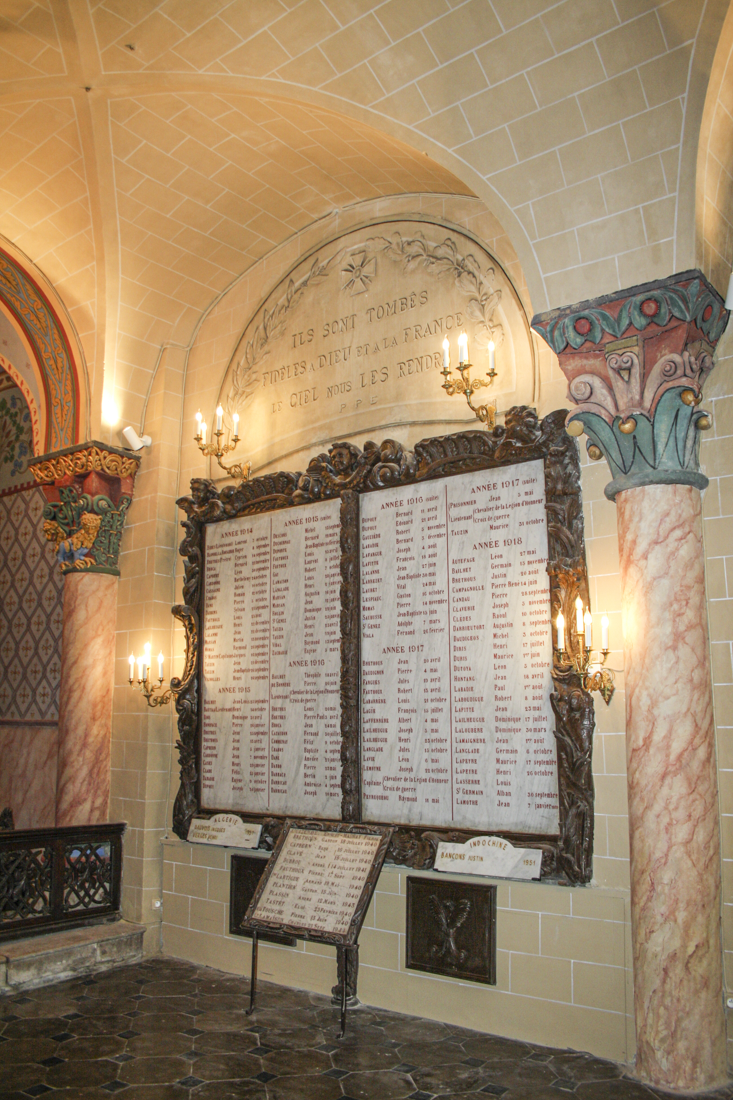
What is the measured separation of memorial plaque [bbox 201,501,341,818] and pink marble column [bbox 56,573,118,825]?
811 mm

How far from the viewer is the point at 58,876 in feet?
16.8

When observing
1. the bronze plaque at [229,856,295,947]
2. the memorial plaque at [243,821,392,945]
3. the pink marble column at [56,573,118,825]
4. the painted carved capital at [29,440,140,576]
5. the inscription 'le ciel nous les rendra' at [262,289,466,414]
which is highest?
the inscription 'le ciel nous les rendra' at [262,289,466,414]

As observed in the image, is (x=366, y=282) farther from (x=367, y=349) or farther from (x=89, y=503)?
(x=89, y=503)

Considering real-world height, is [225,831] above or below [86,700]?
below

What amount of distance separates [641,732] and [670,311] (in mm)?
1753

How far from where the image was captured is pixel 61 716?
19.2 feet

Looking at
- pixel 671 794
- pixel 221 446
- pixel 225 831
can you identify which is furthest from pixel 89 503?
pixel 671 794

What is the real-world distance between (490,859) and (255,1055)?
1337mm

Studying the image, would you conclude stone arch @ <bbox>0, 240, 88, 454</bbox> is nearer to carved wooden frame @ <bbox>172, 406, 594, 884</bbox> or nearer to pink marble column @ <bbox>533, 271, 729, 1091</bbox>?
carved wooden frame @ <bbox>172, 406, 594, 884</bbox>

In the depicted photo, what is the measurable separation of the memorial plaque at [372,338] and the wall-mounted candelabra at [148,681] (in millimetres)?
1438

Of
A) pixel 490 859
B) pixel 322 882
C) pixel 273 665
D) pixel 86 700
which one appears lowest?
pixel 322 882

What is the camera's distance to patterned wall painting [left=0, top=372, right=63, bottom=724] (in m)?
7.64

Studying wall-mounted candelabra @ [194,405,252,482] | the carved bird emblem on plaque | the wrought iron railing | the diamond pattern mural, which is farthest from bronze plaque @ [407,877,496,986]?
the diamond pattern mural

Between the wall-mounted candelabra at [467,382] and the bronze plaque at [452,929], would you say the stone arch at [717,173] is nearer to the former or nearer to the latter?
the wall-mounted candelabra at [467,382]
